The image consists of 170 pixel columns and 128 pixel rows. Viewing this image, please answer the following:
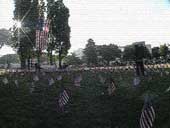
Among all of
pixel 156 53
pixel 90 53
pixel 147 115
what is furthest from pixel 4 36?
pixel 147 115

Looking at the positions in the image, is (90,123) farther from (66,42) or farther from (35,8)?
(66,42)

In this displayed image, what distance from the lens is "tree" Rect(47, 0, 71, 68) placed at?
64.9 meters

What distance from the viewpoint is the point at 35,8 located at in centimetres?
6019

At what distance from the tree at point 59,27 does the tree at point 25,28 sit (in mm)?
5558

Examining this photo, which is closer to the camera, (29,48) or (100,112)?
(100,112)

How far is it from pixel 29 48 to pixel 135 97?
41.9 meters

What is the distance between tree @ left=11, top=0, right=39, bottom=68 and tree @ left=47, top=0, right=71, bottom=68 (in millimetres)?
5558

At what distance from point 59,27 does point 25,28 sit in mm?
9250

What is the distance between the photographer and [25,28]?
190 feet

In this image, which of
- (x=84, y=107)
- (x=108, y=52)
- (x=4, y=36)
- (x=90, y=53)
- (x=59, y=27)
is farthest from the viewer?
(x=108, y=52)

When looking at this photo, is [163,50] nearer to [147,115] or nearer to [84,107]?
[84,107]

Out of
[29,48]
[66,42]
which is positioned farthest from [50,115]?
[66,42]

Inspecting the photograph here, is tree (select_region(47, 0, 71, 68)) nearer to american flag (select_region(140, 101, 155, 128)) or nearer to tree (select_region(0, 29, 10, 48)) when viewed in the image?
tree (select_region(0, 29, 10, 48))

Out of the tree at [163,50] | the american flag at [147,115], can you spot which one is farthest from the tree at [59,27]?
the tree at [163,50]
